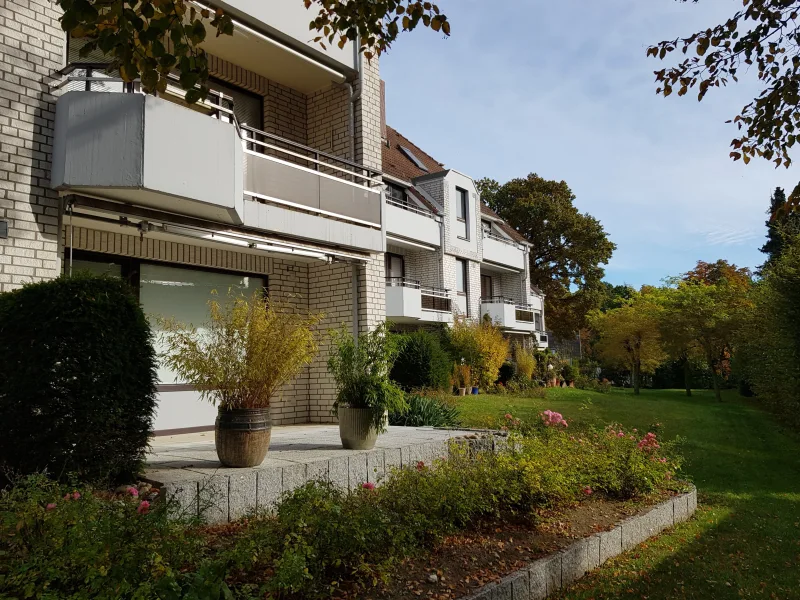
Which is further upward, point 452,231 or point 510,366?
point 452,231

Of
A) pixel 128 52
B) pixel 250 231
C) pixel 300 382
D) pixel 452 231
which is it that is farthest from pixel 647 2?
pixel 452 231

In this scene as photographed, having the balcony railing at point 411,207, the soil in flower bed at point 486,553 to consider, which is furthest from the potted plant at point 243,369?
the balcony railing at point 411,207

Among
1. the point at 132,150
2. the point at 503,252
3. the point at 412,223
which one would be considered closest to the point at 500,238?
the point at 503,252

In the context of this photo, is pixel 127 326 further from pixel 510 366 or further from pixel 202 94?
pixel 510 366

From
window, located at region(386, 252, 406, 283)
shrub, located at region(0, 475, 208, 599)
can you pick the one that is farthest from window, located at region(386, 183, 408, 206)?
shrub, located at region(0, 475, 208, 599)

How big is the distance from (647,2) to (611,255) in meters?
38.3

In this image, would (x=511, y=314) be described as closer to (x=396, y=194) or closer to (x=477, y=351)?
(x=477, y=351)

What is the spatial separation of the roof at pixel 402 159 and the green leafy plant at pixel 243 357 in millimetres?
20297

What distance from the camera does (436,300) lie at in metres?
27.8

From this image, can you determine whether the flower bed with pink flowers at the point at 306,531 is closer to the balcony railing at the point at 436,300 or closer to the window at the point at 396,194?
the balcony railing at the point at 436,300

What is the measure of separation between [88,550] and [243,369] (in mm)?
3408

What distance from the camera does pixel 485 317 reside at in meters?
29.4

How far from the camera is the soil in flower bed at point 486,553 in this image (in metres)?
4.42

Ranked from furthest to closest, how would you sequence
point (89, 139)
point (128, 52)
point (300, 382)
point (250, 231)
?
1. point (300, 382)
2. point (250, 231)
3. point (89, 139)
4. point (128, 52)
